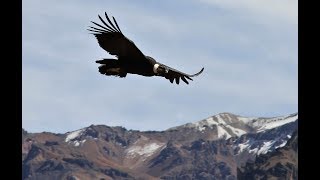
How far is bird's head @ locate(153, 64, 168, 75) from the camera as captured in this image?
12.3 metres

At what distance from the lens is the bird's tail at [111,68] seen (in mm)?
12567

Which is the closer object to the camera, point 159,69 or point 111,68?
point 159,69

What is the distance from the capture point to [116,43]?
1245cm

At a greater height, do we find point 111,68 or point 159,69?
point 111,68

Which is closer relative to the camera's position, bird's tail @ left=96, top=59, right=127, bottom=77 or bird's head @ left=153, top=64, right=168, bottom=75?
bird's head @ left=153, top=64, right=168, bottom=75

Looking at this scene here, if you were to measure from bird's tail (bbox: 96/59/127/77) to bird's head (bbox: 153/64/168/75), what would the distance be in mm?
419

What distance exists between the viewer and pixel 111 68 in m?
13.0

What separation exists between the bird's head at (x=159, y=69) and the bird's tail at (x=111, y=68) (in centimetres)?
42

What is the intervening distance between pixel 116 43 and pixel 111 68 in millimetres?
671
